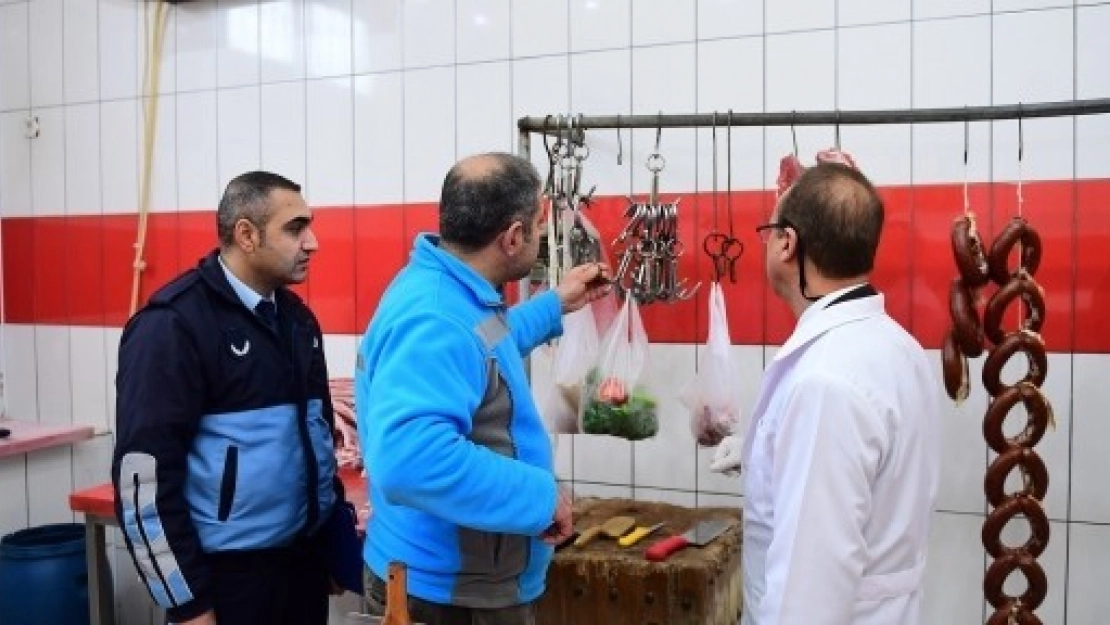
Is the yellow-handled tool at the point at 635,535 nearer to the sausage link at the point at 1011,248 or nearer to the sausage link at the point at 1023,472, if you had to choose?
the sausage link at the point at 1023,472

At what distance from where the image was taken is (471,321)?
2010mm

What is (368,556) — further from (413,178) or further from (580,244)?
(413,178)

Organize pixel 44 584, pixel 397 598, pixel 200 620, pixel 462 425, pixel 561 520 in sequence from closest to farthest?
1. pixel 397 598
2. pixel 462 425
3. pixel 561 520
4. pixel 200 620
5. pixel 44 584

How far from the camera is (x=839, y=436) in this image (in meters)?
1.63

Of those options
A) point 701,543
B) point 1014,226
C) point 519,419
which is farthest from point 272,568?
point 1014,226

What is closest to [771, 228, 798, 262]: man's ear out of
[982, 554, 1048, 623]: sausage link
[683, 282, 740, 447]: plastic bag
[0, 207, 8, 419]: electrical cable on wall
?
[683, 282, 740, 447]: plastic bag

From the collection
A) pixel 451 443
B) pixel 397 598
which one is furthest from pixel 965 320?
pixel 397 598

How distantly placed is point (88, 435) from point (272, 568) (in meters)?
2.25

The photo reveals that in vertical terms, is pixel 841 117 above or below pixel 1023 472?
above

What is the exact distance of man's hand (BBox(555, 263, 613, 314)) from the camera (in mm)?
2662

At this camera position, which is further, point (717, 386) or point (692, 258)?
point (692, 258)

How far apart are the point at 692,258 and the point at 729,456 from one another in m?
0.77

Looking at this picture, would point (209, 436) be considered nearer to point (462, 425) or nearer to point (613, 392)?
point (462, 425)

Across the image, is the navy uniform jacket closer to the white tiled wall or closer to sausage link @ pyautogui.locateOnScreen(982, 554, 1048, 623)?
the white tiled wall
